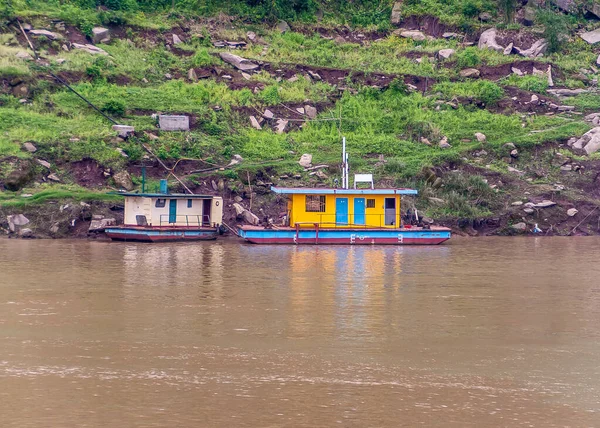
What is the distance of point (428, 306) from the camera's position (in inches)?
835

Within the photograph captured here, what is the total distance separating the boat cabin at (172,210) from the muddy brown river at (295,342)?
16.2 ft

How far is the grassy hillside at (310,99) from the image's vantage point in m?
37.1

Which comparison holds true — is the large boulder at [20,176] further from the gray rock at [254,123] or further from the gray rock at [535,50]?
the gray rock at [535,50]

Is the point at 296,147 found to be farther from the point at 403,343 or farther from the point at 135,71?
the point at 403,343

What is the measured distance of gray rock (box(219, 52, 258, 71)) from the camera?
149 feet

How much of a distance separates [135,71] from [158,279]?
21179 millimetres

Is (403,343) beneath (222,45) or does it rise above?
beneath

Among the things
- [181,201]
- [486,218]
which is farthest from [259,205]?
[486,218]

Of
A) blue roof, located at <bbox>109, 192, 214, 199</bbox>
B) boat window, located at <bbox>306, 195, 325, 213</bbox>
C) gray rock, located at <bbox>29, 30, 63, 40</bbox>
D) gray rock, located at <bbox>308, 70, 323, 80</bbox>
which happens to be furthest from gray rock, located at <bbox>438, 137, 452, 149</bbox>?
gray rock, located at <bbox>29, 30, 63, 40</bbox>

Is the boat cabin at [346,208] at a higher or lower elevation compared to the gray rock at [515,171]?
lower

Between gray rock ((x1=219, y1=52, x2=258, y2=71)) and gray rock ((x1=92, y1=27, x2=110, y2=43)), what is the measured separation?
5.72 m

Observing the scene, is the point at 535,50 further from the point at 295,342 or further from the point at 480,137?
the point at 295,342

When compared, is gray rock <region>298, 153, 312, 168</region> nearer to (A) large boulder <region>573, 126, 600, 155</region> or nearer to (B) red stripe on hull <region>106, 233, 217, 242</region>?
(B) red stripe on hull <region>106, 233, 217, 242</region>

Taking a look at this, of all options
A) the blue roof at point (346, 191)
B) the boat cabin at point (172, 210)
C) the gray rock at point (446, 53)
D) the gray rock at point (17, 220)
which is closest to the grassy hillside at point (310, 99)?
the gray rock at point (446, 53)
